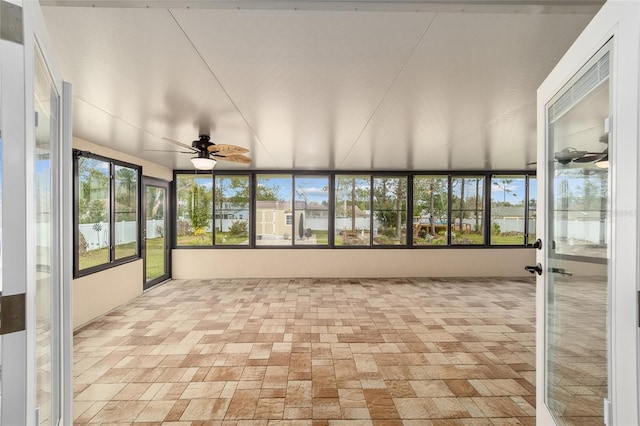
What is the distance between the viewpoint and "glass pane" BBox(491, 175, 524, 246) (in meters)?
7.29

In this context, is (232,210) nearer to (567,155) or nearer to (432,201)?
(432,201)

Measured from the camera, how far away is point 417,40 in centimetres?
178

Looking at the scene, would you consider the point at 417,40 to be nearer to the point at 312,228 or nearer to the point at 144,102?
the point at 144,102

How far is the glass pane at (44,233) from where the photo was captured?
1180mm

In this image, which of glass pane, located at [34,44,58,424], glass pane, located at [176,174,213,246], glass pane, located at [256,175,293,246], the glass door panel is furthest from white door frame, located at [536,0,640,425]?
glass pane, located at [176,174,213,246]

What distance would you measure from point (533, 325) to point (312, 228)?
14.8 ft

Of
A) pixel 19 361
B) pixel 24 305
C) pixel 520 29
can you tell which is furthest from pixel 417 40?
pixel 19 361

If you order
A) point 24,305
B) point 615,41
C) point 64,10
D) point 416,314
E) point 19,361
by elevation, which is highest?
point 64,10

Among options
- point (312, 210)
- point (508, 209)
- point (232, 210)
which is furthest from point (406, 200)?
point (232, 210)

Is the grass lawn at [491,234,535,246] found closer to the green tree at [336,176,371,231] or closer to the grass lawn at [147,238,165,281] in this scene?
the green tree at [336,176,371,231]

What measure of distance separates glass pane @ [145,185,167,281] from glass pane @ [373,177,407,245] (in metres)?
4.68

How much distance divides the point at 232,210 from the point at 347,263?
290 centimetres

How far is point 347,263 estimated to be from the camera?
23.4 feet

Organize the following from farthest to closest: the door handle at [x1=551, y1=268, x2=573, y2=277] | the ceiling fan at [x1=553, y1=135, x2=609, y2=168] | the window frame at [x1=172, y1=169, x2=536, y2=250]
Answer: the window frame at [x1=172, y1=169, x2=536, y2=250] < the door handle at [x1=551, y1=268, x2=573, y2=277] < the ceiling fan at [x1=553, y1=135, x2=609, y2=168]
